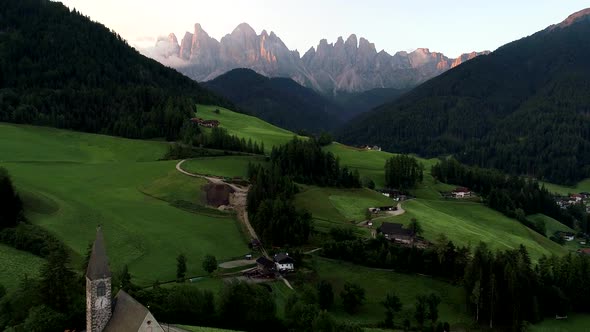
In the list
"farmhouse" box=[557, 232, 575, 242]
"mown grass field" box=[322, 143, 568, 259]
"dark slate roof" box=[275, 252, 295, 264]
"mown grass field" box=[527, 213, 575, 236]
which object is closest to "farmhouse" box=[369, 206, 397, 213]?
"mown grass field" box=[322, 143, 568, 259]

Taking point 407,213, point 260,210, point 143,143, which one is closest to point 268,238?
point 260,210

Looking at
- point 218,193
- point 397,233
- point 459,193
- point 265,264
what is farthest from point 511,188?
point 265,264

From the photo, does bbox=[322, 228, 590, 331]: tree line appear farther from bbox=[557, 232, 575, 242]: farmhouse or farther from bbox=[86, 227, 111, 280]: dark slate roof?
bbox=[557, 232, 575, 242]: farmhouse

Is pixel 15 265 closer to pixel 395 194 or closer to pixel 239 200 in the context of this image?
pixel 239 200

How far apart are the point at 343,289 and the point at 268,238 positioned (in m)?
21.6

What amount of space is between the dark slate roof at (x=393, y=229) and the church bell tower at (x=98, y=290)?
6451 cm

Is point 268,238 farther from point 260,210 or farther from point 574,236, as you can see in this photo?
point 574,236

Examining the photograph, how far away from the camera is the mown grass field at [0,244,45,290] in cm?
6781

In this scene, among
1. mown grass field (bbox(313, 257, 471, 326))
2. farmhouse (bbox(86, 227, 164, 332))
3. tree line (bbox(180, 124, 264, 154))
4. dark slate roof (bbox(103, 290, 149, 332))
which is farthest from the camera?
tree line (bbox(180, 124, 264, 154))

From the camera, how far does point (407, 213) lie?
Result: 11625cm

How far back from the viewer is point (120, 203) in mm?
107625

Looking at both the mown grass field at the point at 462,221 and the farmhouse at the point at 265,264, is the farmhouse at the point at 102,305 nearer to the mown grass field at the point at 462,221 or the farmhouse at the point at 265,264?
the farmhouse at the point at 265,264

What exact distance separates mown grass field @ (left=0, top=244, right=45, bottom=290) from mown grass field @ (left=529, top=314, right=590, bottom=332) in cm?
7201

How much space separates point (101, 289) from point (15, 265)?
37795 mm
